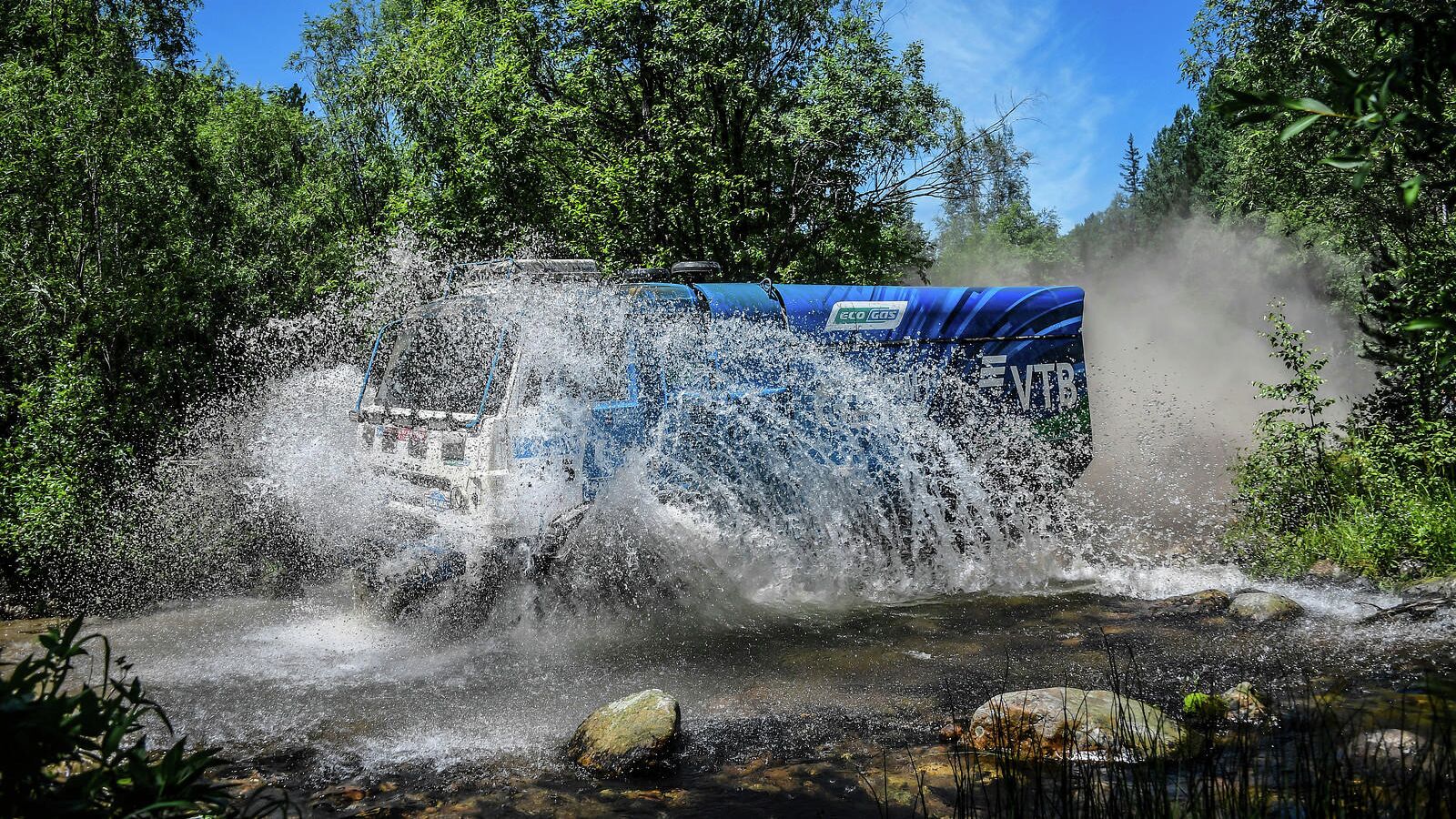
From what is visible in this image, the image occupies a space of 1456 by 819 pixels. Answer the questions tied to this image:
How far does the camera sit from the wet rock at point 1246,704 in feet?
16.6

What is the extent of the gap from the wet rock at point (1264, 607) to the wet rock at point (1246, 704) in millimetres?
2059

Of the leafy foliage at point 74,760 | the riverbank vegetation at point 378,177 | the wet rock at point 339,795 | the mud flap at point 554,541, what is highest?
the riverbank vegetation at point 378,177

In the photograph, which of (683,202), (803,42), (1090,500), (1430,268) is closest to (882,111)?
(803,42)

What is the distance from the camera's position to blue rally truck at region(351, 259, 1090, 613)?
23.1 ft

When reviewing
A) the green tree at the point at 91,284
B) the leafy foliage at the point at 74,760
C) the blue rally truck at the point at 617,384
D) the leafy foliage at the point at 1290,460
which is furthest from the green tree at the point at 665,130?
the leafy foliage at the point at 74,760

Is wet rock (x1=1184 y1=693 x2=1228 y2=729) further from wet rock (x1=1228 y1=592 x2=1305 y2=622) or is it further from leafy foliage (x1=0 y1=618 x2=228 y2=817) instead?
leafy foliage (x1=0 y1=618 x2=228 y2=817)

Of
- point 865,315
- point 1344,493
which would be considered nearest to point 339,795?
point 865,315

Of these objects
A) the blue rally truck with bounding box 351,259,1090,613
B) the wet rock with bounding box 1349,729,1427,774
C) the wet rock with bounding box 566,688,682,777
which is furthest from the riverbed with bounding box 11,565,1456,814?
the blue rally truck with bounding box 351,259,1090,613

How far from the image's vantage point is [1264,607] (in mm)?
7141

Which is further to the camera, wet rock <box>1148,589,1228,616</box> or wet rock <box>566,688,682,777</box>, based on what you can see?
wet rock <box>1148,589,1228,616</box>

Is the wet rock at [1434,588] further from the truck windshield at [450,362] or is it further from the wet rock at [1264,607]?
the truck windshield at [450,362]

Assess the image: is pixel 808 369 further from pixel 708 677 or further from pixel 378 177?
pixel 378 177

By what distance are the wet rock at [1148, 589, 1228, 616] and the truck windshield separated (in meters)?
5.58

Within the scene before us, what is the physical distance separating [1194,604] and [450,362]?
6562 mm
